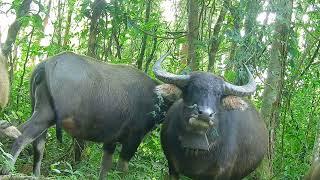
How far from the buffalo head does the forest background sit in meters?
1.07

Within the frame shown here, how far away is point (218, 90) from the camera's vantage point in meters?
6.72

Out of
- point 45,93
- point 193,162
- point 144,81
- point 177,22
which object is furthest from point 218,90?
point 177,22

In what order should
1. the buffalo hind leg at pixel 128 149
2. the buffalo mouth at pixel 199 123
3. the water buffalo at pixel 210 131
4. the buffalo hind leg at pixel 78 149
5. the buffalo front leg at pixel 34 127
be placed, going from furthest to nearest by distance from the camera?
1. the buffalo hind leg at pixel 78 149
2. the buffalo hind leg at pixel 128 149
3. the buffalo front leg at pixel 34 127
4. the water buffalo at pixel 210 131
5. the buffalo mouth at pixel 199 123

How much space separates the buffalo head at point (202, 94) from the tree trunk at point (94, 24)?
265 cm

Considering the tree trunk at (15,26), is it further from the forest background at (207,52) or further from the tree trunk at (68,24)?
the tree trunk at (68,24)

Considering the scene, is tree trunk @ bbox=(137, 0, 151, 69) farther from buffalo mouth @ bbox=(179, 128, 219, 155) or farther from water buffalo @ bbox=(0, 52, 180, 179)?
buffalo mouth @ bbox=(179, 128, 219, 155)

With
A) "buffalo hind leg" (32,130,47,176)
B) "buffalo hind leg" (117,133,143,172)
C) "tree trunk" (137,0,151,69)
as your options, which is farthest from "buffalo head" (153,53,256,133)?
"tree trunk" (137,0,151,69)

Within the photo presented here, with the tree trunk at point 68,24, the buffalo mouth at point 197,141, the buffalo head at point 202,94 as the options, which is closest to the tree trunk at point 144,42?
the tree trunk at point 68,24

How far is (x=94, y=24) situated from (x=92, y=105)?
242 cm

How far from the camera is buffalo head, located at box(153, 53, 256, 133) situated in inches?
249

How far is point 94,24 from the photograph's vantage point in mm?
9445

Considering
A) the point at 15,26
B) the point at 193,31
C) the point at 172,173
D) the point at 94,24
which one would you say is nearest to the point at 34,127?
the point at 172,173

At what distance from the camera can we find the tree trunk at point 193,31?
932 cm

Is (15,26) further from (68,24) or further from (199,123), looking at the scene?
(199,123)
